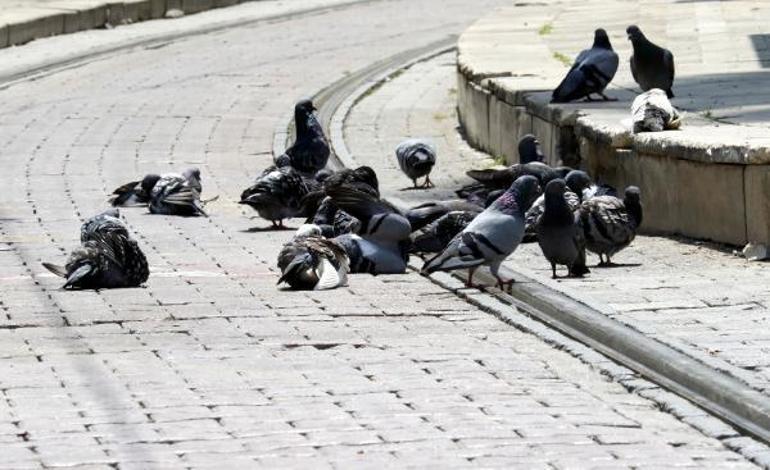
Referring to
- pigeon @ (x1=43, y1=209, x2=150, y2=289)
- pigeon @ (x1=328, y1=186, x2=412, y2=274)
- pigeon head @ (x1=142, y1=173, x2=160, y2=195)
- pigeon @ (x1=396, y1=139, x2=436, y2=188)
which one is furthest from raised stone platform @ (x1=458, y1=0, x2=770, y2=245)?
pigeon @ (x1=43, y1=209, x2=150, y2=289)

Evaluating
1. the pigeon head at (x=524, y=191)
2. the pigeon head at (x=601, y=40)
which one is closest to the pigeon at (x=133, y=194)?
the pigeon head at (x=601, y=40)

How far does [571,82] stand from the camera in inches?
574

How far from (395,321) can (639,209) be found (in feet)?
6.93

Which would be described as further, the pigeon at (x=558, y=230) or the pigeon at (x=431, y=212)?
the pigeon at (x=431, y=212)

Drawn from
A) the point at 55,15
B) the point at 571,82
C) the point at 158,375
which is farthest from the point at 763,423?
the point at 55,15

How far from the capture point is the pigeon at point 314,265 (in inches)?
430

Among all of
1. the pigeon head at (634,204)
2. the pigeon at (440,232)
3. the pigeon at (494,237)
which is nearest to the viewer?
the pigeon at (494,237)

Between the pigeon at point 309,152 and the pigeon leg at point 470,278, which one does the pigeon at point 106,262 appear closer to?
the pigeon leg at point 470,278

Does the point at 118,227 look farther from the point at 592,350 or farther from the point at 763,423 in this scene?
the point at 763,423

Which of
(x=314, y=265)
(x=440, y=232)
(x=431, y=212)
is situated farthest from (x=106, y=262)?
(x=431, y=212)

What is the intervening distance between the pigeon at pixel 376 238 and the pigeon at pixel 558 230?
1.00 metres

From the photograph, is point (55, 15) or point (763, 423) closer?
point (763, 423)

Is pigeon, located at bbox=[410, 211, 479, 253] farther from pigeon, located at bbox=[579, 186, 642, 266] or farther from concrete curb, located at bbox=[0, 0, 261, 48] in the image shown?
concrete curb, located at bbox=[0, 0, 261, 48]

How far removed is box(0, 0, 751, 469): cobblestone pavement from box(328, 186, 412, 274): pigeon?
4.6 inches
